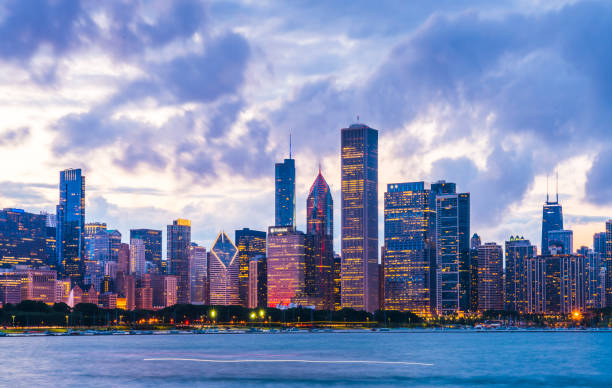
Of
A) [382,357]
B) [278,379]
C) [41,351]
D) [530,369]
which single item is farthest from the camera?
[41,351]

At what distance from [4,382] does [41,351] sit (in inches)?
3035

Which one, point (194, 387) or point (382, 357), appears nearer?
point (194, 387)

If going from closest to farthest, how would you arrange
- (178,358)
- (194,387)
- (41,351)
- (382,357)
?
(194,387)
(178,358)
(382,357)
(41,351)

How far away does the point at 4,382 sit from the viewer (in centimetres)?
10606

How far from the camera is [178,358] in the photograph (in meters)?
150

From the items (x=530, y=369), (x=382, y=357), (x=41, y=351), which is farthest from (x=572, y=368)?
(x=41, y=351)

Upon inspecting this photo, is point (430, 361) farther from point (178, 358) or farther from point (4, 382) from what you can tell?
point (4, 382)

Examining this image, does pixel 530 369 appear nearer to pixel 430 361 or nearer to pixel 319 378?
pixel 430 361

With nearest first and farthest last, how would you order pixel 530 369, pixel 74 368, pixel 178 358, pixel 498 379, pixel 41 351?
1. pixel 498 379
2. pixel 74 368
3. pixel 530 369
4. pixel 178 358
5. pixel 41 351

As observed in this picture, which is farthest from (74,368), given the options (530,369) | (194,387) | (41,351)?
(530,369)

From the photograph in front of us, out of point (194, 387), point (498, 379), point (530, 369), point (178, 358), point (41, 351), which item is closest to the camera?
point (194, 387)

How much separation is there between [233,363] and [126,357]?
2433 cm

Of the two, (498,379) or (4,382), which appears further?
(498,379)

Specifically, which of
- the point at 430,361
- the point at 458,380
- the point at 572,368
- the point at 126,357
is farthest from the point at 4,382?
the point at 572,368
